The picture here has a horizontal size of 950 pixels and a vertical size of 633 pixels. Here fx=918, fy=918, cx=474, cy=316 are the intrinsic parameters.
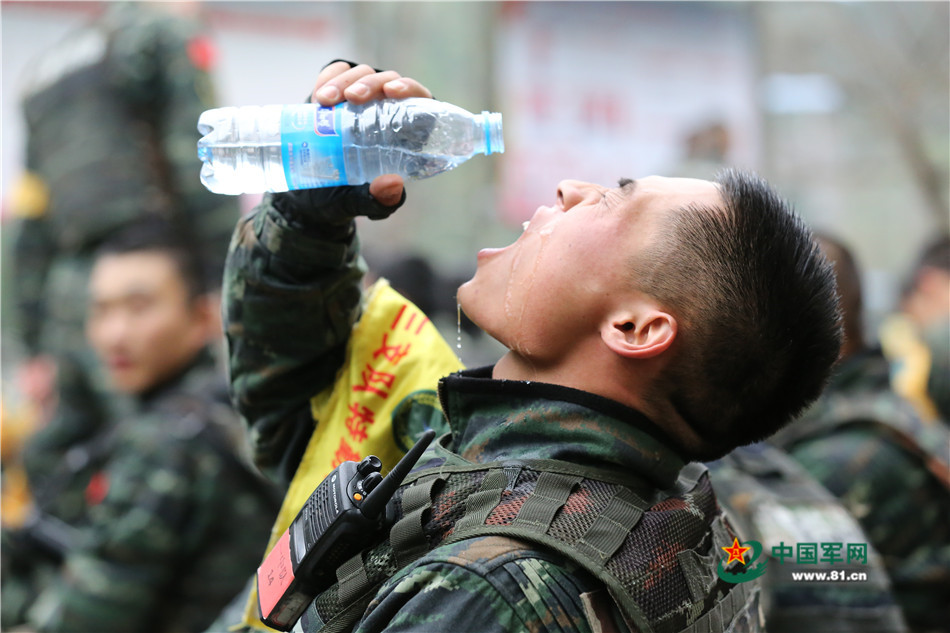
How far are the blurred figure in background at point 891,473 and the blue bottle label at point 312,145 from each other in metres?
2.31

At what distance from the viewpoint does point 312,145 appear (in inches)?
64.3

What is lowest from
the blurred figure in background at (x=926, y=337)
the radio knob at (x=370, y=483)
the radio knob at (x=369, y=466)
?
the blurred figure in background at (x=926, y=337)

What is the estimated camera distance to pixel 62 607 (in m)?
3.33

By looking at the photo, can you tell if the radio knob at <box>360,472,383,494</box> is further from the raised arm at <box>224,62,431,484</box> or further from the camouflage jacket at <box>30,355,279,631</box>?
the camouflage jacket at <box>30,355,279,631</box>

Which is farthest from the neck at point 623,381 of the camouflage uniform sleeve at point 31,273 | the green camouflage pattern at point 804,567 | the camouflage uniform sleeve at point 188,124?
the camouflage uniform sleeve at point 31,273

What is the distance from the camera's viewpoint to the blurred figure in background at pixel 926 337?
507 centimetres

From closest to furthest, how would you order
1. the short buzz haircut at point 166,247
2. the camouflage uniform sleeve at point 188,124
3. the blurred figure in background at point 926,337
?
1. the short buzz haircut at point 166,247
2. the camouflage uniform sleeve at point 188,124
3. the blurred figure in background at point 926,337

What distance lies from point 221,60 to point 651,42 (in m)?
4.63

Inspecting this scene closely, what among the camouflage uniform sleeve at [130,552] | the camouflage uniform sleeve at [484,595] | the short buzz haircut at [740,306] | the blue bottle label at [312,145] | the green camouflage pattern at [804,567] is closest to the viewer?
the camouflage uniform sleeve at [484,595]

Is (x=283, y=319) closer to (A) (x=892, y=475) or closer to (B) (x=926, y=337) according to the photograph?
(A) (x=892, y=475)

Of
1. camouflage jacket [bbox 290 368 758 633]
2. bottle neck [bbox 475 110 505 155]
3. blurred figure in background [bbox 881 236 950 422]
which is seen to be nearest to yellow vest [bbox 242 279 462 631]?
camouflage jacket [bbox 290 368 758 633]

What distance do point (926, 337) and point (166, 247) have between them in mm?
4730

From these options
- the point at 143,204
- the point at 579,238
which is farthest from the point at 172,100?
the point at 579,238

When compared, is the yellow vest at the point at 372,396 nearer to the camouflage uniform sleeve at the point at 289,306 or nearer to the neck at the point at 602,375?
the camouflage uniform sleeve at the point at 289,306
